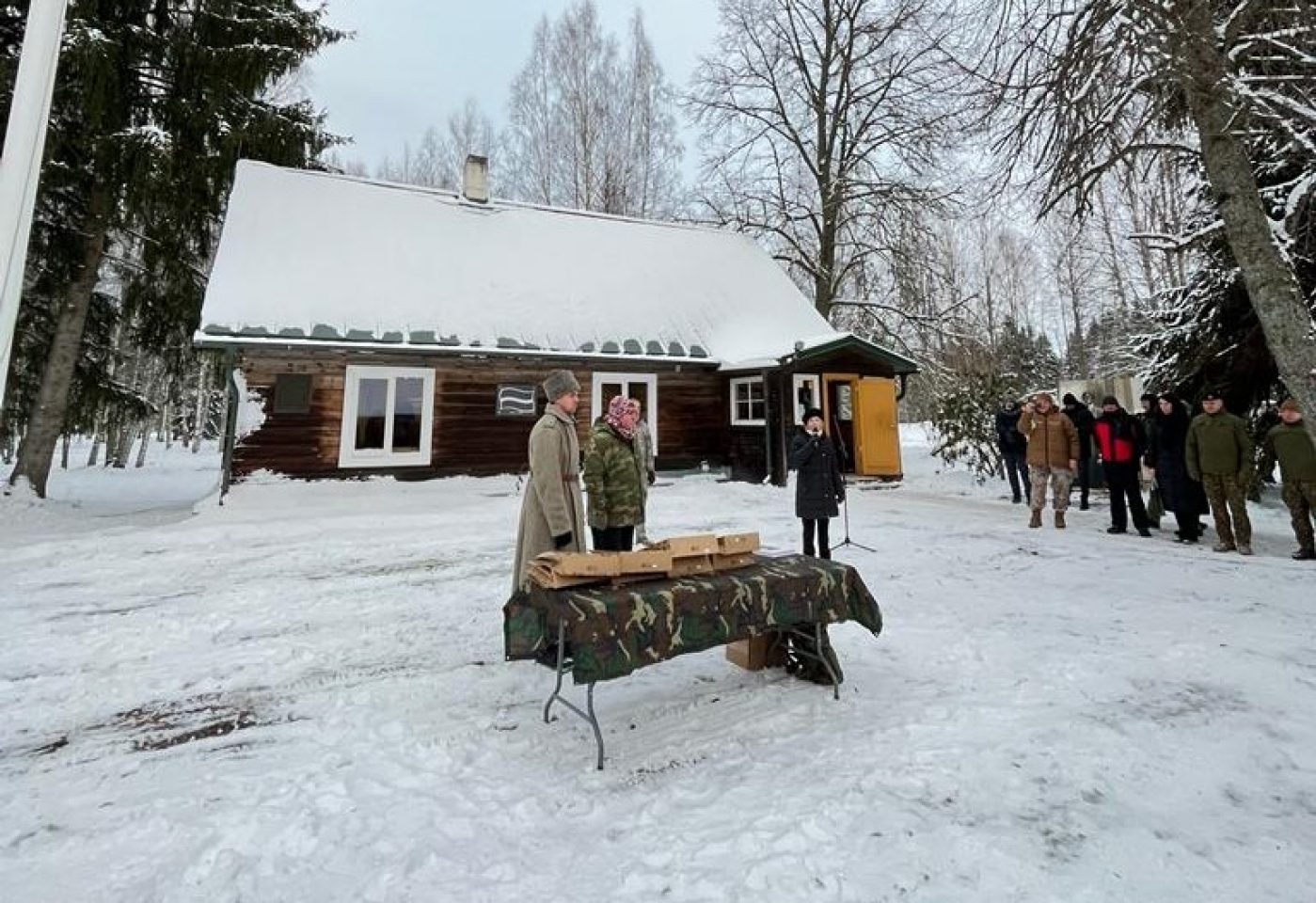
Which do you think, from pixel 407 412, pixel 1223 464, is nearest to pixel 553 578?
pixel 1223 464

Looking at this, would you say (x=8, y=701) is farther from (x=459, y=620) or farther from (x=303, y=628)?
(x=459, y=620)

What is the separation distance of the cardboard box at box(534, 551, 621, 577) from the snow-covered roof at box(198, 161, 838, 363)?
9.58 metres

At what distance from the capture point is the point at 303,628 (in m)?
4.99

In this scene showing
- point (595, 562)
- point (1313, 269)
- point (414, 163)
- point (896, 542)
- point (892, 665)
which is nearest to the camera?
point (595, 562)

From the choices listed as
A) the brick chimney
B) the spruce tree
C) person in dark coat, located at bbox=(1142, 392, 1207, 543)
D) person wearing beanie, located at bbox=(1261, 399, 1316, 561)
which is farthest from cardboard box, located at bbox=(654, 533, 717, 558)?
the brick chimney

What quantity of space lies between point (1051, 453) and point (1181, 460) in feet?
4.82

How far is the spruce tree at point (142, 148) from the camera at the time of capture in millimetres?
11320

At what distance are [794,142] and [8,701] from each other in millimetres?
22032

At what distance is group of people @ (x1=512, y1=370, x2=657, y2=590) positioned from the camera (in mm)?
3961

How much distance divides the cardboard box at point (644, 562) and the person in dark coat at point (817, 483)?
3415mm

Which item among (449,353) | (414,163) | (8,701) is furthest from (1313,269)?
(414,163)

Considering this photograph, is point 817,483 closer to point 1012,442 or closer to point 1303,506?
point 1303,506

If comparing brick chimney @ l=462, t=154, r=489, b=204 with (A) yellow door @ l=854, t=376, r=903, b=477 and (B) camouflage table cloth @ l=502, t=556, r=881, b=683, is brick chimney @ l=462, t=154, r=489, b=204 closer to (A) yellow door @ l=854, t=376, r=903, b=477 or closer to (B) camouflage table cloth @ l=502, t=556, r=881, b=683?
(A) yellow door @ l=854, t=376, r=903, b=477

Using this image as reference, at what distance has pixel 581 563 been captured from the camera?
3238mm
